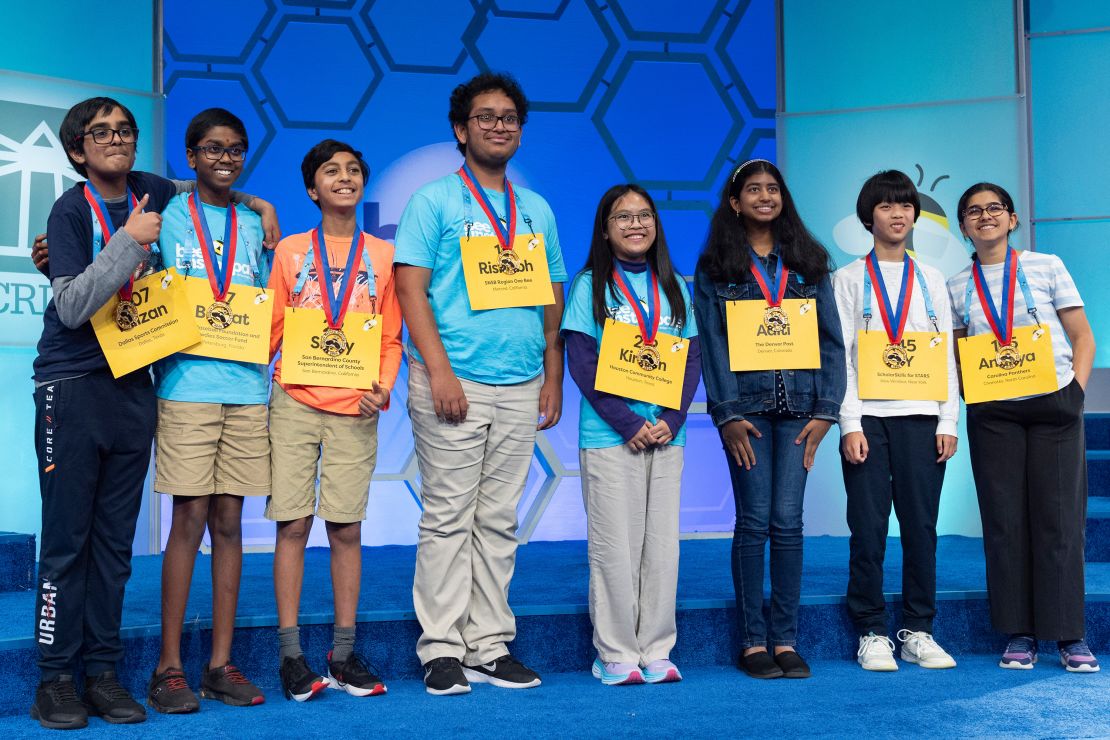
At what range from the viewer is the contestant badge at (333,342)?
2.44m

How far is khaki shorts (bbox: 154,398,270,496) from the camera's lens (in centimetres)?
228

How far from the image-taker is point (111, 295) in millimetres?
2137

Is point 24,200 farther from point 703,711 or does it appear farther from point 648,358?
point 703,711

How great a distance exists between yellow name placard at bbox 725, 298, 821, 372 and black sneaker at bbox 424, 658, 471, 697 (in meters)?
1.04

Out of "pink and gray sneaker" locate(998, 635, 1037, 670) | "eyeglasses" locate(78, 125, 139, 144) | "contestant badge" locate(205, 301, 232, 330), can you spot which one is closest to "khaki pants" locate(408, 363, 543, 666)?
"contestant badge" locate(205, 301, 232, 330)

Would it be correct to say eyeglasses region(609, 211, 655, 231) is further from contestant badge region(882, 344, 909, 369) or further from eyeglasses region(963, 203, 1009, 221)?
eyeglasses region(963, 203, 1009, 221)

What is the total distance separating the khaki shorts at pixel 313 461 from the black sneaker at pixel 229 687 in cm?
38

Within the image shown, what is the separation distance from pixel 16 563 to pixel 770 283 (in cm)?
245

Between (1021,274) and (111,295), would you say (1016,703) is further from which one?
(111,295)

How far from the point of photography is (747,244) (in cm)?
275

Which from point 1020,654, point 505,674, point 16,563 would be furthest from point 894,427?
point 16,563

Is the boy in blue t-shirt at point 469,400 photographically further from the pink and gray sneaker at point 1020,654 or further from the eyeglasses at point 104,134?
the pink and gray sneaker at point 1020,654

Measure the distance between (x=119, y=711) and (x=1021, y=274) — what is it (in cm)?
256

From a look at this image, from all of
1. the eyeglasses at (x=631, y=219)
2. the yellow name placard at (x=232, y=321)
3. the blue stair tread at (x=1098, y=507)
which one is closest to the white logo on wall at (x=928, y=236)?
the blue stair tread at (x=1098, y=507)
